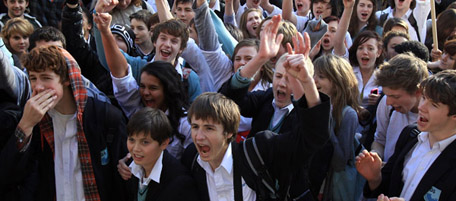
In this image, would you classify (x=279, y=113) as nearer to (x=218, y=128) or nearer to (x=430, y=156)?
(x=218, y=128)

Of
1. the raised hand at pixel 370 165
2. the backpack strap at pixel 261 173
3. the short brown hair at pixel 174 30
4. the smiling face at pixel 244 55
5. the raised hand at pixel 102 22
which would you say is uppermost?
the raised hand at pixel 102 22

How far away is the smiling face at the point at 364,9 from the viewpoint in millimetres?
6320

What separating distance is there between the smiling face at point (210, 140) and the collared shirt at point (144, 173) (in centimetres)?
31

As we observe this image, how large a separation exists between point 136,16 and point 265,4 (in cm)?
226

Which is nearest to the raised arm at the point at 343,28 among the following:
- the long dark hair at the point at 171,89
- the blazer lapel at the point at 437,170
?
the long dark hair at the point at 171,89

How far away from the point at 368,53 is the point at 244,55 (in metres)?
1.34

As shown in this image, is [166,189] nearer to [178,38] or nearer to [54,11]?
[178,38]

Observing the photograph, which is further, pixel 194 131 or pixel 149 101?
pixel 149 101

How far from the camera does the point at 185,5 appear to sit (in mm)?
5766

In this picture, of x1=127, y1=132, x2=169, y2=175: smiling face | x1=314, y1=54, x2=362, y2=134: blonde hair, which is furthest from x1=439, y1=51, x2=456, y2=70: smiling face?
x1=127, y1=132, x2=169, y2=175: smiling face

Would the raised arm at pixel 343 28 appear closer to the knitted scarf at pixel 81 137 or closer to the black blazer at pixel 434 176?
the black blazer at pixel 434 176

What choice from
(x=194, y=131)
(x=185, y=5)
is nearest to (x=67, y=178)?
(x=194, y=131)

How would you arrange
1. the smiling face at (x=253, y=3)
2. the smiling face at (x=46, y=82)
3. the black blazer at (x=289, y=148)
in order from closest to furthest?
1. the black blazer at (x=289, y=148)
2. the smiling face at (x=46, y=82)
3. the smiling face at (x=253, y=3)

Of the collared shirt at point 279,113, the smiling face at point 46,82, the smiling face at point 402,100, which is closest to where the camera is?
the smiling face at point 46,82
